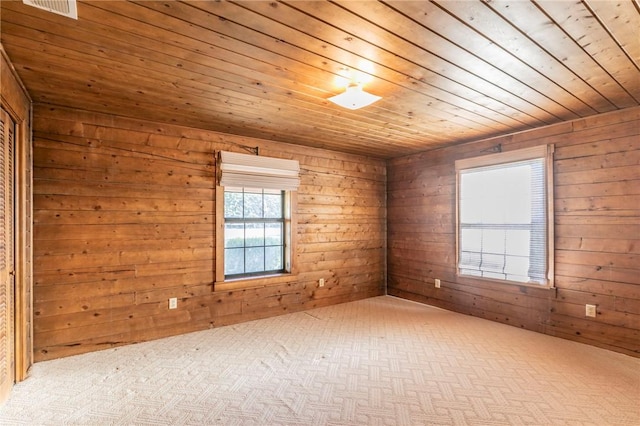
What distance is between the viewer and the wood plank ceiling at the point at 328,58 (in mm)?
1613

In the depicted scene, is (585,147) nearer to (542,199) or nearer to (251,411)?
(542,199)

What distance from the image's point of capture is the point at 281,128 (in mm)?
3639

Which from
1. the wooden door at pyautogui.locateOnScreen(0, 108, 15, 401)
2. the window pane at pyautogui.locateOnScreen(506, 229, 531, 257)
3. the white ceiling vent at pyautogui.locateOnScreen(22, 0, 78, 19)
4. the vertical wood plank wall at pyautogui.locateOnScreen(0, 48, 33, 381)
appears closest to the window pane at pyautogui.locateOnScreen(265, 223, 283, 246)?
the vertical wood plank wall at pyautogui.locateOnScreen(0, 48, 33, 381)

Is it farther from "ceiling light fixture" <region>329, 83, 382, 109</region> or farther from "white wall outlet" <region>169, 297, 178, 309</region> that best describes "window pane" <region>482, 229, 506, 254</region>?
"white wall outlet" <region>169, 297, 178, 309</region>

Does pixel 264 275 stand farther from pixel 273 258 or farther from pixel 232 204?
pixel 232 204

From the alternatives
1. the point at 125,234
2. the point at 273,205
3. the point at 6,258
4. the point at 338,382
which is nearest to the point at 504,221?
the point at 338,382

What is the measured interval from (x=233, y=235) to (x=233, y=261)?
315 mm

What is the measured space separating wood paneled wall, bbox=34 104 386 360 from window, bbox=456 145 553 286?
2175 millimetres

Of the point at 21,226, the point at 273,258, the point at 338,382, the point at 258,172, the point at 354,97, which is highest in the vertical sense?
the point at 354,97

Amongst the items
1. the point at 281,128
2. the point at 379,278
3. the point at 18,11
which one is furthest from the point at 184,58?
the point at 379,278

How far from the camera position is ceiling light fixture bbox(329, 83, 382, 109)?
2414 millimetres

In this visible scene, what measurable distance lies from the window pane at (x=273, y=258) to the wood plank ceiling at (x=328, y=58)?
1.75 m

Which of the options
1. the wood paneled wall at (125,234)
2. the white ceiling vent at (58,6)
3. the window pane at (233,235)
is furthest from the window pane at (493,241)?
Answer: the white ceiling vent at (58,6)

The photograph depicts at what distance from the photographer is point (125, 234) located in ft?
10.6
